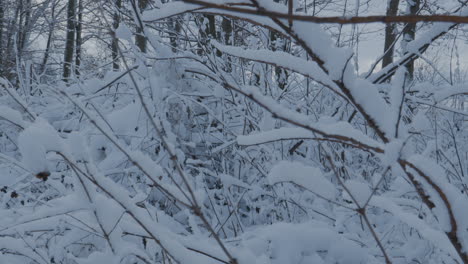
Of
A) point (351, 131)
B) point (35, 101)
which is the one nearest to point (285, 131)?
point (351, 131)

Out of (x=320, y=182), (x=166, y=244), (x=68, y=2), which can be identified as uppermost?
(x=68, y=2)

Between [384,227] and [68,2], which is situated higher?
[68,2]

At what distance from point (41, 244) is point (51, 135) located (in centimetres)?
97

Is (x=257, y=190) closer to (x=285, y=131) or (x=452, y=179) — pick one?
(x=452, y=179)

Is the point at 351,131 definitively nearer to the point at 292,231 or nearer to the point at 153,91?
the point at 292,231

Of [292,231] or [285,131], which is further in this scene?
[292,231]

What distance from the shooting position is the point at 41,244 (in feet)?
5.28

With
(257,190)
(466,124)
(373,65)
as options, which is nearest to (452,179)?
(373,65)

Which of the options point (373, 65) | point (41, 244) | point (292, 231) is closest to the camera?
point (292, 231)

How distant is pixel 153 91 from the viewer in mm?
2205

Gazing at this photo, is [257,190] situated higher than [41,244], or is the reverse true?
[257,190]

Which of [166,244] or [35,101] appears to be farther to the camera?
[35,101]

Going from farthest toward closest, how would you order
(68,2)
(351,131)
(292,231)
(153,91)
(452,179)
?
(68,2), (153,91), (452,179), (292,231), (351,131)

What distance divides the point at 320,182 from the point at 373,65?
1458mm
